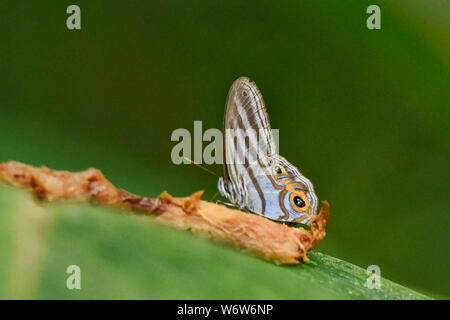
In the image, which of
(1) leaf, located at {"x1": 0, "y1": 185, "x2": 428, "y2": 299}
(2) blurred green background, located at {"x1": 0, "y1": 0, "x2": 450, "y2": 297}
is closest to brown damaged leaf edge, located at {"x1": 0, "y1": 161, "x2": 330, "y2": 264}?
(1) leaf, located at {"x1": 0, "y1": 185, "x2": 428, "y2": 299}

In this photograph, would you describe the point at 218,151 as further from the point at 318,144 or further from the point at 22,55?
the point at 22,55

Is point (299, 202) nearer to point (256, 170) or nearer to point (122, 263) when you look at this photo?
point (256, 170)

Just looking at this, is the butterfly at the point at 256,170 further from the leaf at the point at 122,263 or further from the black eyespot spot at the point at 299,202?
the leaf at the point at 122,263

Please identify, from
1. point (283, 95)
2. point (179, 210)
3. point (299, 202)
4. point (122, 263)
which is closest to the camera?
point (122, 263)

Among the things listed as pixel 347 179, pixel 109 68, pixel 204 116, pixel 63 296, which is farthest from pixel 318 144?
pixel 63 296

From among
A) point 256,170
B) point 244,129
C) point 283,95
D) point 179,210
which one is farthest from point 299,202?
point 283,95

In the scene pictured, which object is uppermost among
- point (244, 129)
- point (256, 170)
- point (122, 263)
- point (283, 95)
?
point (283, 95)
